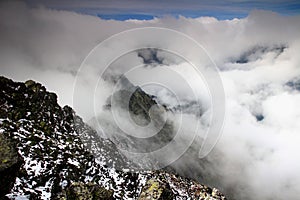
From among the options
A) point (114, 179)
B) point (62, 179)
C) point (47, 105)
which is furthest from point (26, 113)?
point (114, 179)

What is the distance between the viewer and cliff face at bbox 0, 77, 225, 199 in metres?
42.4

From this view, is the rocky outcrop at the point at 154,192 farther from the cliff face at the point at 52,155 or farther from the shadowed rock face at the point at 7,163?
the shadowed rock face at the point at 7,163

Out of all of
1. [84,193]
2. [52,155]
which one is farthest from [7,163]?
[52,155]

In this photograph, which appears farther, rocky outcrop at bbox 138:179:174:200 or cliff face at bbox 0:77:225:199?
cliff face at bbox 0:77:225:199

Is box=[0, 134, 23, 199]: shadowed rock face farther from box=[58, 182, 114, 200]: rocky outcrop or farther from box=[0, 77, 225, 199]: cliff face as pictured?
box=[0, 77, 225, 199]: cliff face

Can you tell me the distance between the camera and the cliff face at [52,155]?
42438 millimetres

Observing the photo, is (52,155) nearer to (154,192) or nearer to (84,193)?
(154,192)

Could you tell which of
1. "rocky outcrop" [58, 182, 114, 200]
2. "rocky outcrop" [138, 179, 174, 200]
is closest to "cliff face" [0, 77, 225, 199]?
"rocky outcrop" [138, 179, 174, 200]

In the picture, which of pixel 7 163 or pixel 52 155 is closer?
pixel 7 163

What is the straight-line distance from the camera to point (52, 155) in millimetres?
51844

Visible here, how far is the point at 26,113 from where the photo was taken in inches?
2298

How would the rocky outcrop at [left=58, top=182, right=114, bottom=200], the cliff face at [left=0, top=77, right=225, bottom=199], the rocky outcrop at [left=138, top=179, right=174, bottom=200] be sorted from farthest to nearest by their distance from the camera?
the cliff face at [left=0, top=77, right=225, bottom=199]
the rocky outcrop at [left=138, top=179, right=174, bottom=200]
the rocky outcrop at [left=58, top=182, right=114, bottom=200]

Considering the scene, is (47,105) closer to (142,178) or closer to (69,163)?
(69,163)

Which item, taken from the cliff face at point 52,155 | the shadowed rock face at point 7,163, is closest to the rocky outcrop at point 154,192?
the cliff face at point 52,155
